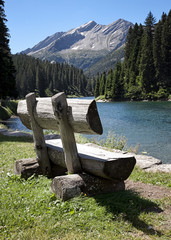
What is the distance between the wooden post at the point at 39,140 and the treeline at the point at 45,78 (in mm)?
102850

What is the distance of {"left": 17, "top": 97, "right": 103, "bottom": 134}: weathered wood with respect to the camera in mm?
3398

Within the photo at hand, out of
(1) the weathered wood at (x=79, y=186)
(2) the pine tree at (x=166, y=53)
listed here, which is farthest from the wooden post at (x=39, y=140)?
(2) the pine tree at (x=166, y=53)

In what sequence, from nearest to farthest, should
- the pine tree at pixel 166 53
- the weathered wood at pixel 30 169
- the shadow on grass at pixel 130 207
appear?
the shadow on grass at pixel 130 207 < the weathered wood at pixel 30 169 < the pine tree at pixel 166 53

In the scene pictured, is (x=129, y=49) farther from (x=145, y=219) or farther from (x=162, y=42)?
(x=145, y=219)

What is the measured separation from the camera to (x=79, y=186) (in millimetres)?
3902

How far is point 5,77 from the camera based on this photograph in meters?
17.2

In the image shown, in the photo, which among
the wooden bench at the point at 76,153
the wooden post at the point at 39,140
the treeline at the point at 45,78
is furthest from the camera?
the treeline at the point at 45,78

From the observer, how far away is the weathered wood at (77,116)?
134 inches

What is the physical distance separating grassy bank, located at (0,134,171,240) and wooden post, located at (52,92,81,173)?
1.99 ft

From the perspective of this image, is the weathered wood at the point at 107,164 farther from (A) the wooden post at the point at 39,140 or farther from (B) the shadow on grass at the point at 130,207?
(A) the wooden post at the point at 39,140

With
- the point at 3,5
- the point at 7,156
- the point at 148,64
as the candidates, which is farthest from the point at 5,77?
the point at 148,64

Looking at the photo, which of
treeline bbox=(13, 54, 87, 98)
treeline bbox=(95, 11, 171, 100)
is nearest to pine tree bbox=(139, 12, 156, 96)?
treeline bbox=(95, 11, 171, 100)

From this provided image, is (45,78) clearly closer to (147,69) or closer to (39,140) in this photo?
(147,69)

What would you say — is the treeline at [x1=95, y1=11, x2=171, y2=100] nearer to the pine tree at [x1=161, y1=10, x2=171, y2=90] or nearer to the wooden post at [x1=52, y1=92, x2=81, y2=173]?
the pine tree at [x1=161, y1=10, x2=171, y2=90]
